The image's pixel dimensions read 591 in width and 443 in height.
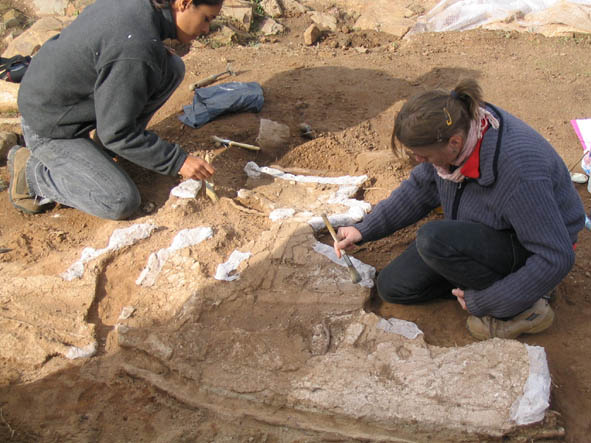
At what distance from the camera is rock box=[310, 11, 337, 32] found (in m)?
6.39

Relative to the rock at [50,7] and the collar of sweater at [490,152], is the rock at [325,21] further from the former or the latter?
the collar of sweater at [490,152]

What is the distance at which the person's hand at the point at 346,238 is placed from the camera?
8.06 ft

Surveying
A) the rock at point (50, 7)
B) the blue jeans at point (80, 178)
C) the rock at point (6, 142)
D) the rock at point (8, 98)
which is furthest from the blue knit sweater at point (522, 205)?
the rock at point (50, 7)

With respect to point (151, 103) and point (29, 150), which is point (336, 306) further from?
point (29, 150)

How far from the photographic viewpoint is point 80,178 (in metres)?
2.99

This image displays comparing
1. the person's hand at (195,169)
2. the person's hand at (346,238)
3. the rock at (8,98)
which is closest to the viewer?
the person's hand at (346,238)

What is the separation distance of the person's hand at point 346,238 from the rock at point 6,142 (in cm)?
282

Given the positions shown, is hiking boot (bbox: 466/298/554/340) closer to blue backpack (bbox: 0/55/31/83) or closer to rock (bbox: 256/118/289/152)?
rock (bbox: 256/118/289/152)

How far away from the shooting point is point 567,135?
388 centimetres

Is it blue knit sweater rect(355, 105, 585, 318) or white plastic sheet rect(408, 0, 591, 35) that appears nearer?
blue knit sweater rect(355, 105, 585, 318)

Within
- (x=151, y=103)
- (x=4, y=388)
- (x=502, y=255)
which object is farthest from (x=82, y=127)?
(x=502, y=255)

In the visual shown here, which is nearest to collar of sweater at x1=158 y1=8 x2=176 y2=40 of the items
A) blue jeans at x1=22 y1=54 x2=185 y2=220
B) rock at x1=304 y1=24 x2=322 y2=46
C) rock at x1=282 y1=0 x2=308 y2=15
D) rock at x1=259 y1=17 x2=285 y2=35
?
blue jeans at x1=22 y1=54 x2=185 y2=220

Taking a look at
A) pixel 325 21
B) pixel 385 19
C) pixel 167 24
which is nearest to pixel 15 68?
pixel 167 24

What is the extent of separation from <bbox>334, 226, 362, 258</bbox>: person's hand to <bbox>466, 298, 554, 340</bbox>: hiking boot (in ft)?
2.25
